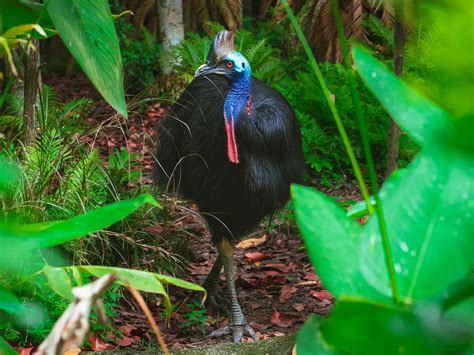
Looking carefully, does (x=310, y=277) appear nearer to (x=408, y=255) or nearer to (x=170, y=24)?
(x=170, y=24)

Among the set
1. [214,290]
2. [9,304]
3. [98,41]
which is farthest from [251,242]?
[9,304]

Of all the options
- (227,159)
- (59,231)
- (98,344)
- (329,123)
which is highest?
(59,231)

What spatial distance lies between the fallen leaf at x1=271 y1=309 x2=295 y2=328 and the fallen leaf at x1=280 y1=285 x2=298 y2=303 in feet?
0.68

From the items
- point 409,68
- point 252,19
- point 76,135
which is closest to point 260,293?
point 76,135

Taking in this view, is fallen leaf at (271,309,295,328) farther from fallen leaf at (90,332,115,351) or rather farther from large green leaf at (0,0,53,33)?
large green leaf at (0,0,53,33)

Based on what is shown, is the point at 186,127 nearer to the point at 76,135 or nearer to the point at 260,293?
the point at 76,135

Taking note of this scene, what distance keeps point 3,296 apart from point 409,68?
4.41 meters

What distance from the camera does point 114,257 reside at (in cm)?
399

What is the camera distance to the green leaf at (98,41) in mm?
1377

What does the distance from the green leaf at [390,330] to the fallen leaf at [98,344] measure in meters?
3.10

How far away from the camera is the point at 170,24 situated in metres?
7.54

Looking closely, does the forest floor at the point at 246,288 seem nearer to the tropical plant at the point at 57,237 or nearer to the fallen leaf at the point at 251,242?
the fallen leaf at the point at 251,242

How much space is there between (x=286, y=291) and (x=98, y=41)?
3197 millimetres

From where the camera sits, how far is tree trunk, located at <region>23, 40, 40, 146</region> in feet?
12.6
